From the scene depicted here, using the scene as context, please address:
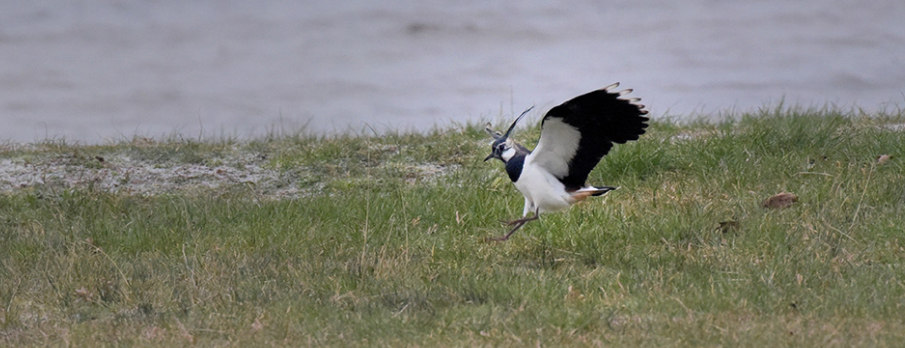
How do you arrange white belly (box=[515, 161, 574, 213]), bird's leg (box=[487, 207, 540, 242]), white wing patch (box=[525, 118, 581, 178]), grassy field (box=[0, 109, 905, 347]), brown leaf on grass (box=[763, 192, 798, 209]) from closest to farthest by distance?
1. grassy field (box=[0, 109, 905, 347])
2. white wing patch (box=[525, 118, 581, 178])
3. white belly (box=[515, 161, 574, 213])
4. bird's leg (box=[487, 207, 540, 242])
5. brown leaf on grass (box=[763, 192, 798, 209])

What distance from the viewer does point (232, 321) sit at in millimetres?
4785

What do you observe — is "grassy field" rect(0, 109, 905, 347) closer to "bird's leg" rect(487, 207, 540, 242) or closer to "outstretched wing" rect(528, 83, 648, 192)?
"bird's leg" rect(487, 207, 540, 242)

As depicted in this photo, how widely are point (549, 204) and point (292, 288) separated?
59.0 inches

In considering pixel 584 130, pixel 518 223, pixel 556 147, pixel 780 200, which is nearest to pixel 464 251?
pixel 518 223

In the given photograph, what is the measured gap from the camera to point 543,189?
5602 mm

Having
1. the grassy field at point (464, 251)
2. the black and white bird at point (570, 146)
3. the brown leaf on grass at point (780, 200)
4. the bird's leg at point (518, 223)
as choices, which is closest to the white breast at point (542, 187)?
the black and white bird at point (570, 146)

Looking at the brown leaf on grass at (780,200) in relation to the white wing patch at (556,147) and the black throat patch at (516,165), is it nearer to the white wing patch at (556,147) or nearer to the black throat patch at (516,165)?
the white wing patch at (556,147)

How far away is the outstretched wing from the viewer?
5.22m

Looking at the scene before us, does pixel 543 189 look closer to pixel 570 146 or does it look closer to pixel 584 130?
pixel 570 146

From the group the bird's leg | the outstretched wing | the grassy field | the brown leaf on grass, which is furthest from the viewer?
the brown leaf on grass

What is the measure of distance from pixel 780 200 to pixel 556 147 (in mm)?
1994

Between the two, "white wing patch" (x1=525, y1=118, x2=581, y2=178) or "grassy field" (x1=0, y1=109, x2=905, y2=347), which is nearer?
"grassy field" (x1=0, y1=109, x2=905, y2=347)

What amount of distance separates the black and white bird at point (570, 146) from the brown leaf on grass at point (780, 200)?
5.23 ft

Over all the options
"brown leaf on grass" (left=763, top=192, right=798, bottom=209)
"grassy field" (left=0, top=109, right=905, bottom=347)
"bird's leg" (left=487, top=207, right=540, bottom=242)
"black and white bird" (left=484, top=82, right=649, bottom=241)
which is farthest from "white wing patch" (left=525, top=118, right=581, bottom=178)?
"brown leaf on grass" (left=763, top=192, right=798, bottom=209)
